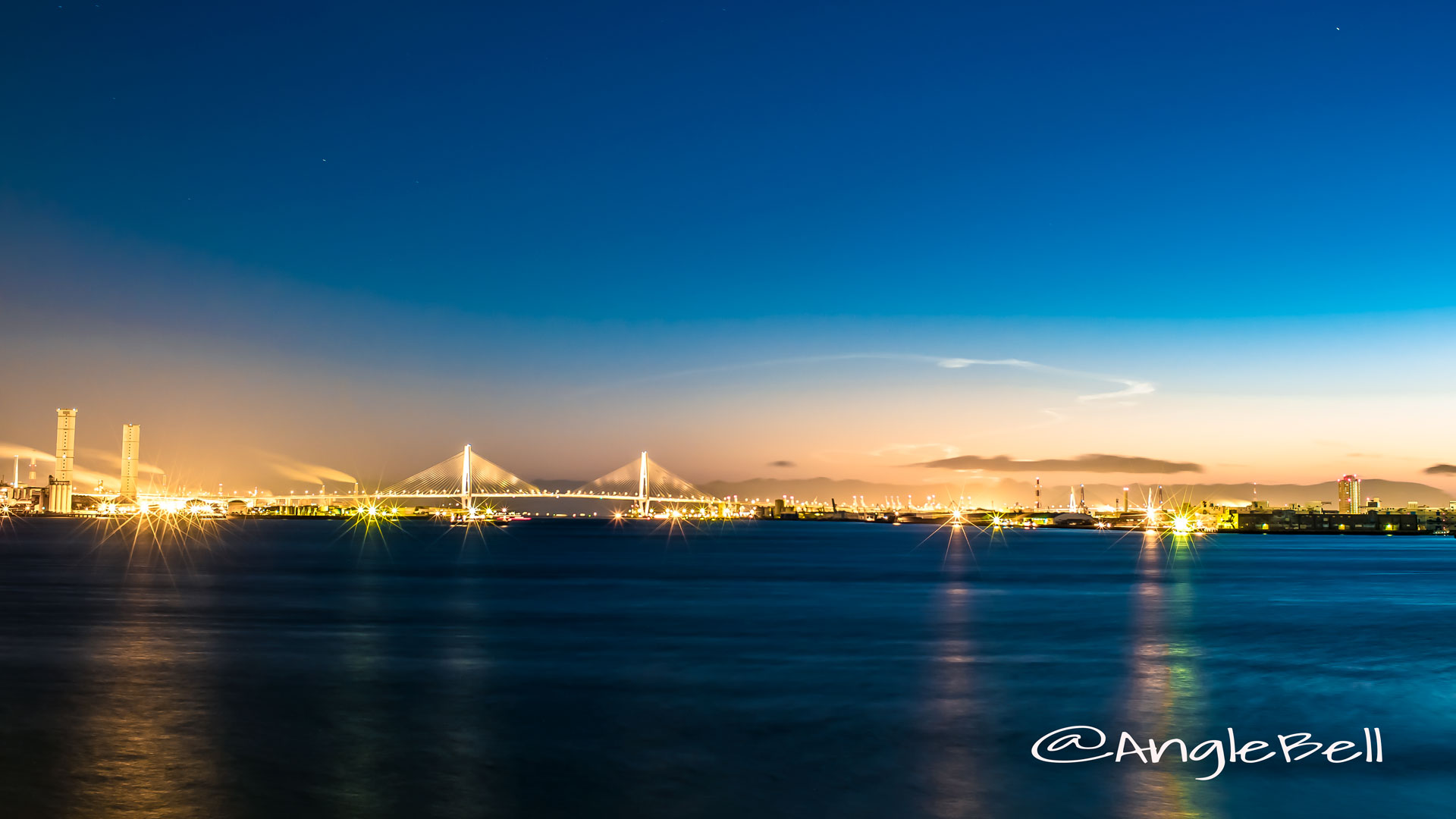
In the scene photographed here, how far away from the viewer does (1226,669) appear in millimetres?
23625

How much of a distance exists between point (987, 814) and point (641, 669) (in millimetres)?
11837

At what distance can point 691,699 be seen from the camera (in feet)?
63.4

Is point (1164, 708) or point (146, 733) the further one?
point (1164, 708)

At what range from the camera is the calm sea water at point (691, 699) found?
41.2 ft

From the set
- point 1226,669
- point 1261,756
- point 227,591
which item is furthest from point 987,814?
point 227,591

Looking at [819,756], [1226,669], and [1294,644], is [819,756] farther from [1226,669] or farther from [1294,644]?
[1294,644]

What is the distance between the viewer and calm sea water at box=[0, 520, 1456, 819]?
12555 mm
